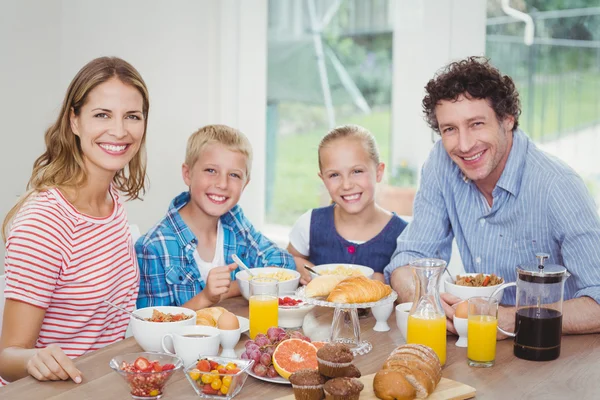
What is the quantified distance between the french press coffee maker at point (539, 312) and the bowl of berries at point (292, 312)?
1.89 feet

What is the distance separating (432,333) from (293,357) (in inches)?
13.4

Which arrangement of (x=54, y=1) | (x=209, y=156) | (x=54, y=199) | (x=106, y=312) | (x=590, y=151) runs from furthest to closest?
(x=54, y=1) < (x=590, y=151) < (x=209, y=156) < (x=106, y=312) < (x=54, y=199)

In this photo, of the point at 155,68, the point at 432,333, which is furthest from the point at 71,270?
the point at 155,68

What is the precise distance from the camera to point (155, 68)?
3980mm

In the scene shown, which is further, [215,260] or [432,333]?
[215,260]

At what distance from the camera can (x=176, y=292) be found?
2551mm

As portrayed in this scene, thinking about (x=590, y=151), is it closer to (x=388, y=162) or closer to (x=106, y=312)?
(x=388, y=162)

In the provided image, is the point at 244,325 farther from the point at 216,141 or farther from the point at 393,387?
the point at 216,141

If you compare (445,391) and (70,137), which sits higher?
(70,137)

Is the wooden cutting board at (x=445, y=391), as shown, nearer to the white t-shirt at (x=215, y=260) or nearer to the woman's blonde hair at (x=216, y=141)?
the white t-shirt at (x=215, y=260)

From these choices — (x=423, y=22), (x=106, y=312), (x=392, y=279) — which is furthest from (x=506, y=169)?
(x=423, y=22)

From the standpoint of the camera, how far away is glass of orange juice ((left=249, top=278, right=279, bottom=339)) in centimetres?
192

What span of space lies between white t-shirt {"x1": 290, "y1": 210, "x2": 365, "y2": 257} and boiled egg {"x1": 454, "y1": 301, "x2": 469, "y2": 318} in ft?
3.77

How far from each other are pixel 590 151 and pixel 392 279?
1.62 metres
